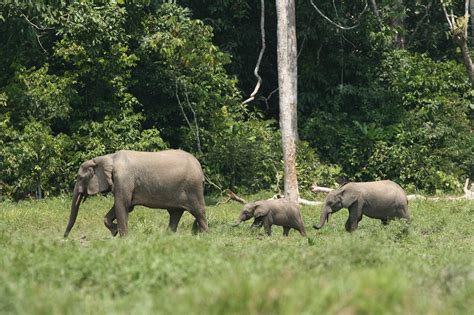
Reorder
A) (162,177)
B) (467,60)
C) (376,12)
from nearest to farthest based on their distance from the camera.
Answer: (162,177) → (467,60) → (376,12)

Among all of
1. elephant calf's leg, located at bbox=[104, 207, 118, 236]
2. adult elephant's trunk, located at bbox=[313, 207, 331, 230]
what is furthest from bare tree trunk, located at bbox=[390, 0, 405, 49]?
elephant calf's leg, located at bbox=[104, 207, 118, 236]

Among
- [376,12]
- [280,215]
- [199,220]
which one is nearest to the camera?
[199,220]

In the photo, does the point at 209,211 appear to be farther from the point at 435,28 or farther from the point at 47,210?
the point at 435,28

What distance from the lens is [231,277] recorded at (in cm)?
760

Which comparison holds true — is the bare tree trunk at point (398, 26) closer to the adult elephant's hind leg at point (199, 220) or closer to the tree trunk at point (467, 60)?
the tree trunk at point (467, 60)

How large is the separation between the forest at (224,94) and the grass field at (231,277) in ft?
31.7

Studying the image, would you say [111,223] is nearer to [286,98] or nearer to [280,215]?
[280,215]

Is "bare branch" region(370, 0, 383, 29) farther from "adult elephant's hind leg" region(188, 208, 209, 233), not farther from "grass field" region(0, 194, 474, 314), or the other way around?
"grass field" region(0, 194, 474, 314)

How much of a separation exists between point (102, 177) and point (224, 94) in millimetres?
11324

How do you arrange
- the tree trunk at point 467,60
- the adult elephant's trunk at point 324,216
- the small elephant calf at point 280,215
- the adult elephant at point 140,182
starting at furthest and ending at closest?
the tree trunk at point 467,60, the adult elephant's trunk at point 324,216, the small elephant calf at point 280,215, the adult elephant at point 140,182

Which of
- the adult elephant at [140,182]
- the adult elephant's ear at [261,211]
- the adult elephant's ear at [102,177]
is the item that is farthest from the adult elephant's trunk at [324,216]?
the adult elephant's ear at [102,177]

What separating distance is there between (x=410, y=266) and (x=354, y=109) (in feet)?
60.1

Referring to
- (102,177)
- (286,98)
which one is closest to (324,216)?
(102,177)

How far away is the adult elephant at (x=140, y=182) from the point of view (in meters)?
15.3
